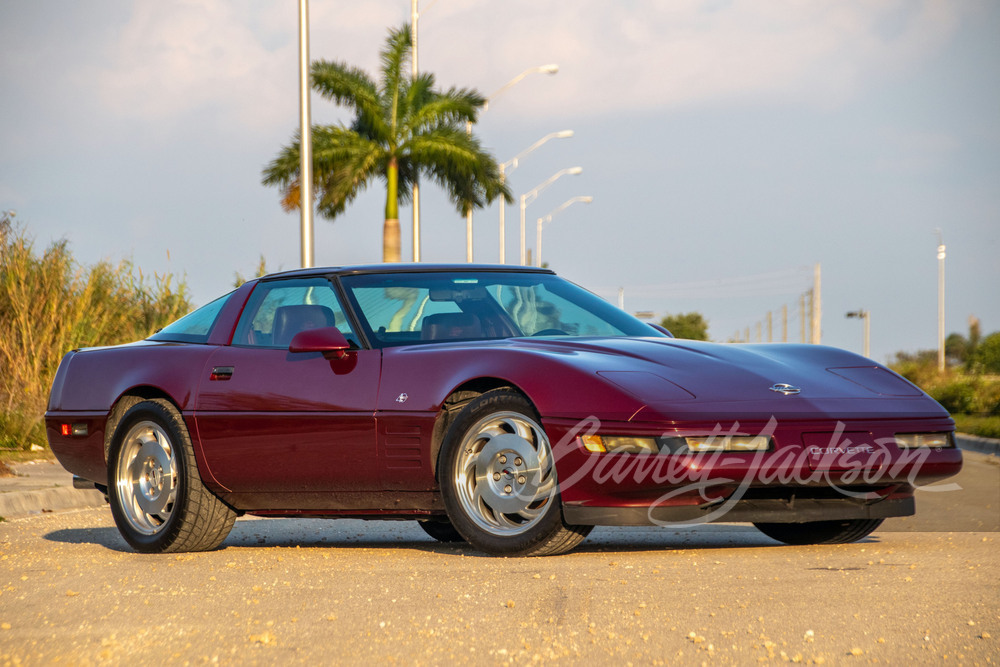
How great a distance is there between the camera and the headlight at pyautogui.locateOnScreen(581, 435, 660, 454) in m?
5.40

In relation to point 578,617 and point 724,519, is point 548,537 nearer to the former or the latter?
point 724,519

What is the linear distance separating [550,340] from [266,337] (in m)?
1.62

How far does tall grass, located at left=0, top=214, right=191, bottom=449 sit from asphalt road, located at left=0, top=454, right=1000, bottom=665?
8022mm

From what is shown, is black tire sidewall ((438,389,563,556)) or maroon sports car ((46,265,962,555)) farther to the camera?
black tire sidewall ((438,389,563,556))

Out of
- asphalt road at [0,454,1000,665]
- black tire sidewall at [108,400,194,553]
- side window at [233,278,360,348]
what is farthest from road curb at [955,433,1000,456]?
black tire sidewall at [108,400,194,553]

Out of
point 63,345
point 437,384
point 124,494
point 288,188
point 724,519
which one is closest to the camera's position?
point 724,519

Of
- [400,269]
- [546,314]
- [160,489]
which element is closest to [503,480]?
[546,314]

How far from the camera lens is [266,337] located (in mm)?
6867

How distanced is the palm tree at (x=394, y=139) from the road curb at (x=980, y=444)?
14776 mm

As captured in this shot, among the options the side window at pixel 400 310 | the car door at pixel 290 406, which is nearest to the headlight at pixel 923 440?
the side window at pixel 400 310

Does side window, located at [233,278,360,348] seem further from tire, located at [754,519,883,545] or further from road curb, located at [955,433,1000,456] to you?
road curb, located at [955,433,1000,456]

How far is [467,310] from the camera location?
21.7 ft

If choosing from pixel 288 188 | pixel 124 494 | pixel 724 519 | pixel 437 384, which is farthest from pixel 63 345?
pixel 288 188

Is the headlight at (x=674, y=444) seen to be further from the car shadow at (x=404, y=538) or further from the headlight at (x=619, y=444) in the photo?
the car shadow at (x=404, y=538)
